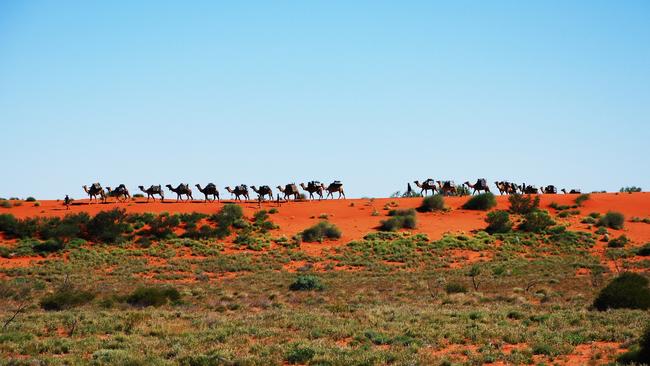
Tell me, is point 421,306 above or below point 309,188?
below

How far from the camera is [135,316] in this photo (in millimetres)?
23250

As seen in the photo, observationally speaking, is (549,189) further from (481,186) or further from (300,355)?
(300,355)

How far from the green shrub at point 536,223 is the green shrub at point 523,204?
189 inches

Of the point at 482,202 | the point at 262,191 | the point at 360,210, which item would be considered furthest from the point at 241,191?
the point at 482,202

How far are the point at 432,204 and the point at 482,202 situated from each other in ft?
15.1

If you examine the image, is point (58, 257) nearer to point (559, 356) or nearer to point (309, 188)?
point (309, 188)

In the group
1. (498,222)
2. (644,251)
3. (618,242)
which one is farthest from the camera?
(498,222)

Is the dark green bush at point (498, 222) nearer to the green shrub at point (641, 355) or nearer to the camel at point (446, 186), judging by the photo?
the camel at point (446, 186)

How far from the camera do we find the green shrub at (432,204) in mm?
66688

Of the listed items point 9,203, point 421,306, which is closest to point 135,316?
point 421,306

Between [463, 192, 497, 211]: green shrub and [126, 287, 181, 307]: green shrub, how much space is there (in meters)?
41.9

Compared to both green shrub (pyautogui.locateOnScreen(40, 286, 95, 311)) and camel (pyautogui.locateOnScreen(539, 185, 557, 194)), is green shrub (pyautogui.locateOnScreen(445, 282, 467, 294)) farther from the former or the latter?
camel (pyautogui.locateOnScreen(539, 185, 557, 194))

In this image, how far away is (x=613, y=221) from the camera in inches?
2373

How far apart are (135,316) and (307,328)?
6.04m
